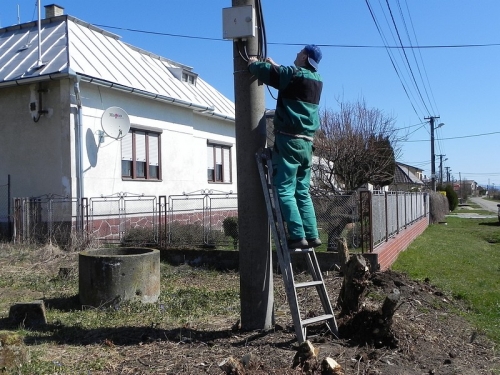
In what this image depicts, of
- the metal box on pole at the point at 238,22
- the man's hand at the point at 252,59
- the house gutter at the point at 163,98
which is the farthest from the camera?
the house gutter at the point at 163,98

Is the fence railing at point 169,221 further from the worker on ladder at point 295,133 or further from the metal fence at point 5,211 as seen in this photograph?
the worker on ladder at point 295,133

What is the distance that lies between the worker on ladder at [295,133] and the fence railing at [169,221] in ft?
18.7

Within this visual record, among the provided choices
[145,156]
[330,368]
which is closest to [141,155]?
[145,156]

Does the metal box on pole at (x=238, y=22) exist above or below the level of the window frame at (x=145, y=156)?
above

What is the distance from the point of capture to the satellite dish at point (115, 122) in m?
16.3

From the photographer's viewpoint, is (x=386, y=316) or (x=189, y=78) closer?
(x=386, y=316)

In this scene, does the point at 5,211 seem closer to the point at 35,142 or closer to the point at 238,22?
the point at 35,142

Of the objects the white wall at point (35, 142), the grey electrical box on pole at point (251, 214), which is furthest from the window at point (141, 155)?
the grey electrical box on pole at point (251, 214)

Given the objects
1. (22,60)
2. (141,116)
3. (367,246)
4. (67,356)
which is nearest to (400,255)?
(367,246)

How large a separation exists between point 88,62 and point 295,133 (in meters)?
12.7

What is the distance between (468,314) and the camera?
8469mm

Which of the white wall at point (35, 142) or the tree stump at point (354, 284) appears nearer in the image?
the tree stump at point (354, 284)

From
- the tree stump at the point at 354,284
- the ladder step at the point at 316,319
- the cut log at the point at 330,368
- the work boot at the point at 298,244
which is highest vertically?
the work boot at the point at 298,244

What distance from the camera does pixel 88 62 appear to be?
17047 mm
